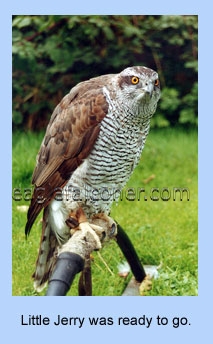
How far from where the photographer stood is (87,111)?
9.09ft

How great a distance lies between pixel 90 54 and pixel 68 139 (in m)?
0.87

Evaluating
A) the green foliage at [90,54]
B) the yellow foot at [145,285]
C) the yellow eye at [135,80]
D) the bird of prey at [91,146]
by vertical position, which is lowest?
the yellow foot at [145,285]

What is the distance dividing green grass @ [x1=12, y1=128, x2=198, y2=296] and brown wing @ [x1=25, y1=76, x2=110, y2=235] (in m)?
0.36

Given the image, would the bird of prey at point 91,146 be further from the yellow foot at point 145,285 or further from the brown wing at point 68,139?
the yellow foot at point 145,285

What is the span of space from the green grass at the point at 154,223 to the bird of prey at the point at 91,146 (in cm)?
34

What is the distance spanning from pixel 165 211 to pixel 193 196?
7.6 inches

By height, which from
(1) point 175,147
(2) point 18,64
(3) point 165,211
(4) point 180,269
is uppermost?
(2) point 18,64

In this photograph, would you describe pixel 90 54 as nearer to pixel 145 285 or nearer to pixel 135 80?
pixel 135 80

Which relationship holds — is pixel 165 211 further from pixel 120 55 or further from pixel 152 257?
pixel 120 55

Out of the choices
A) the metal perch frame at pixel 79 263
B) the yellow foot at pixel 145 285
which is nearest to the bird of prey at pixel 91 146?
the metal perch frame at pixel 79 263

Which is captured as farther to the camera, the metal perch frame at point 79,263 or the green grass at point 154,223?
the green grass at point 154,223

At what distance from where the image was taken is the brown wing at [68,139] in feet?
9.07

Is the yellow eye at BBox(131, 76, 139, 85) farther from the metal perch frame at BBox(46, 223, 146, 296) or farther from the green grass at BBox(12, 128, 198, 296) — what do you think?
the green grass at BBox(12, 128, 198, 296)

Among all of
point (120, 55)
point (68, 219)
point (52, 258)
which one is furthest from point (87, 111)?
point (120, 55)
